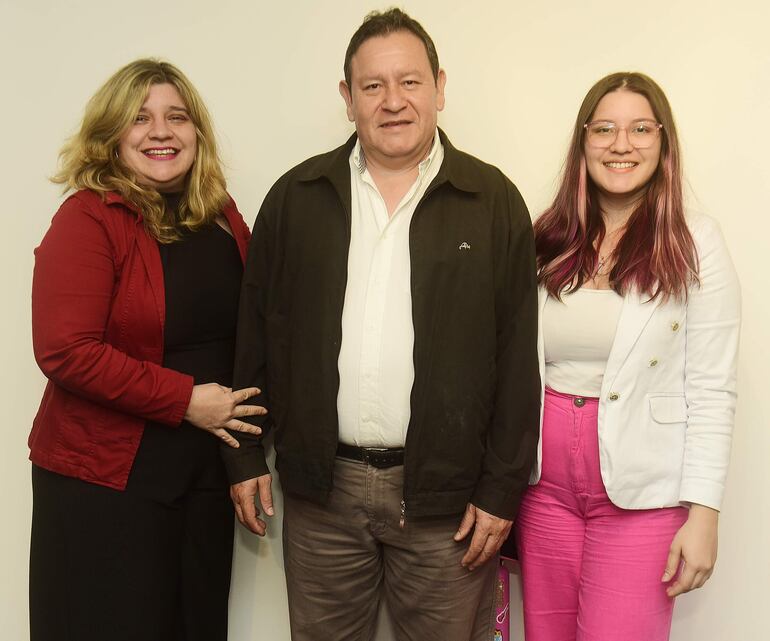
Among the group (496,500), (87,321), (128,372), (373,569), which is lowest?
(373,569)

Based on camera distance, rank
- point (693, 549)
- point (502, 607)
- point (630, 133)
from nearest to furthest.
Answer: point (693, 549) < point (630, 133) < point (502, 607)

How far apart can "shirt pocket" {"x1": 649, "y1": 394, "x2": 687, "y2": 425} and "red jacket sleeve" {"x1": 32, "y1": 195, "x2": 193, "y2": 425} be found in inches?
43.4

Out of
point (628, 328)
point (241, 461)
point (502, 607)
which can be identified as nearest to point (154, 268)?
point (241, 461)

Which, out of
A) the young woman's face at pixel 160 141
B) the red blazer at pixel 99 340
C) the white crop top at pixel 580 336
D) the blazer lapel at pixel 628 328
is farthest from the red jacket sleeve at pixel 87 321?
the blazer lapel at pixel 628 328

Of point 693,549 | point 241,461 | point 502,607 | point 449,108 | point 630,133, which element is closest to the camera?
point 693,549

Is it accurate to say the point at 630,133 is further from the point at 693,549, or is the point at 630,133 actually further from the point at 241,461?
the point at 241,461

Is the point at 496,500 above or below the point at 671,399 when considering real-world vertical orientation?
below

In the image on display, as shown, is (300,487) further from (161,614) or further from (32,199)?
(32,199)

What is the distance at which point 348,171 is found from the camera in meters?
1.85

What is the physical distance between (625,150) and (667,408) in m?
0.61

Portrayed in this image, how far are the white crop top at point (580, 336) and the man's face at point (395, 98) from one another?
517mm

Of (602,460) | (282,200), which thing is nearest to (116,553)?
(282,200)

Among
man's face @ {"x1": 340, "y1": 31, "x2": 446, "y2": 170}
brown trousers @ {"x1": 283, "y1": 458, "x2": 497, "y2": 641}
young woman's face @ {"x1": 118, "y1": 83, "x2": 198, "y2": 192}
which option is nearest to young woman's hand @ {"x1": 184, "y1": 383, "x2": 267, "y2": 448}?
brown trousers @ {"x1": 283, "y1": 458, "x2": 497, "y2": 641}

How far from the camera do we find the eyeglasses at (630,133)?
175cm
